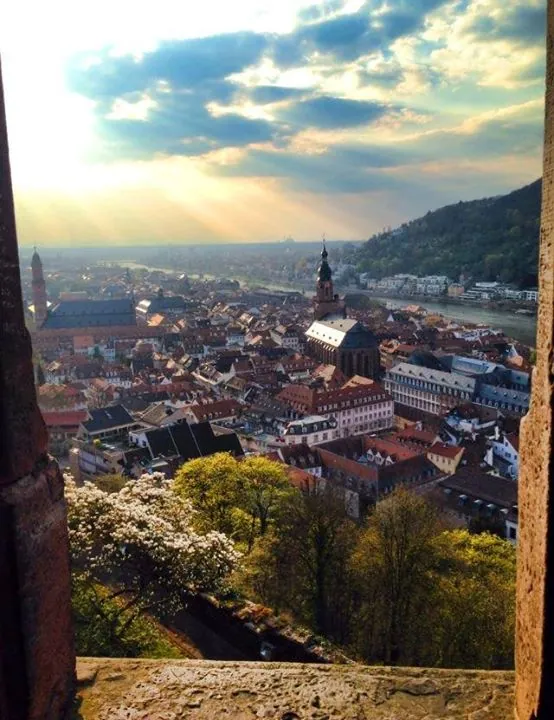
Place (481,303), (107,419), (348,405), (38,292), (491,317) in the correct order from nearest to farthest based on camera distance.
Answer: (107,419) < (348,405) < (38,292) < (491,317) < (481,303)

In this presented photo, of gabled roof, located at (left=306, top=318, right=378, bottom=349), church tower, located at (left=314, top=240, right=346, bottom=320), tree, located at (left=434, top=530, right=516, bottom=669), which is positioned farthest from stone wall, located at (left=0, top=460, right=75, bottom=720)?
church tower, located at (left=314, top=240, right=346, bottom=320)

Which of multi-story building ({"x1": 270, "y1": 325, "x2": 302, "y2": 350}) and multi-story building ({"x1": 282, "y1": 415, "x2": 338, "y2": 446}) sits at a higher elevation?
multi-story building ({"x1": 270, "y1": 325, "x2": 302, "y2": 350})

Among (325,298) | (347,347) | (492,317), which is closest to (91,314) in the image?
(325,298)

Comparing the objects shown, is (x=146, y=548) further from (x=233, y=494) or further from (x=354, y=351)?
(x=354, y=351)

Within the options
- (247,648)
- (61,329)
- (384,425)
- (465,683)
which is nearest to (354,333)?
(384,425)

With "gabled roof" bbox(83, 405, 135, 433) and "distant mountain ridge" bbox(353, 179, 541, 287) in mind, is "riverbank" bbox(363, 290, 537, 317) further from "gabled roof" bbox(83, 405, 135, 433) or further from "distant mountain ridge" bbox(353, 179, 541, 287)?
"gabled roof" bbox(83, 405, 135, 433)

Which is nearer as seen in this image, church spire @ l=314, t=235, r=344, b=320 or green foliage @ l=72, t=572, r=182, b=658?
green foliage @ l=72, t=572, r=182, b=658

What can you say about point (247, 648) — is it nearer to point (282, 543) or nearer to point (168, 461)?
point (282, 543)
